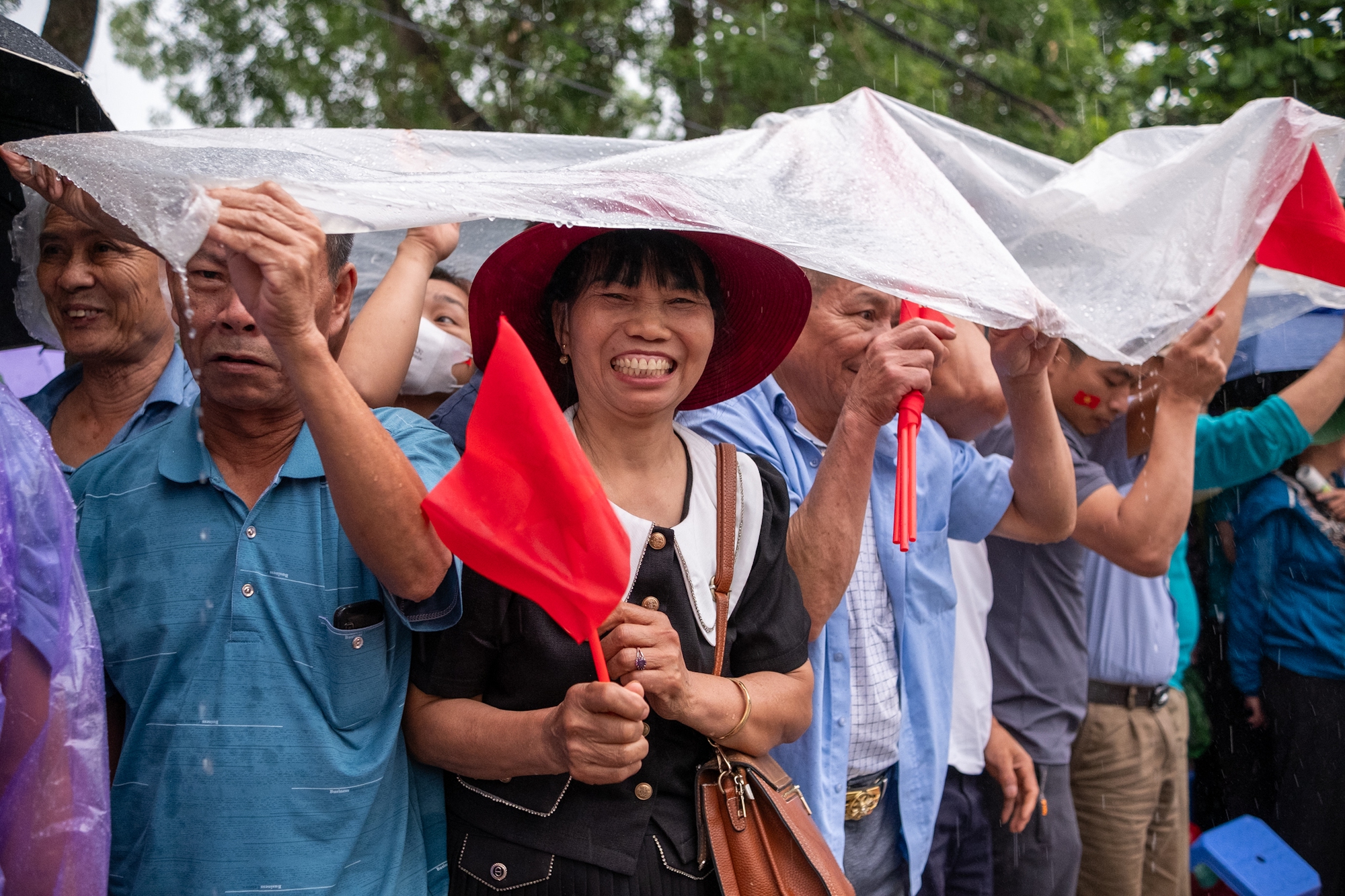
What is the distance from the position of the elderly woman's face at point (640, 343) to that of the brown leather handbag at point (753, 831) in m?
0.36

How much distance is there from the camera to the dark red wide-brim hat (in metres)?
2.06

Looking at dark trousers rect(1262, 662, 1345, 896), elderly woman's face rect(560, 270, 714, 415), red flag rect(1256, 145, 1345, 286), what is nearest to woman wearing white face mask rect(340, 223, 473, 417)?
elderly woman's face rect(560, 270, 714, 415)

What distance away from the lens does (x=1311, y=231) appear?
2529mm

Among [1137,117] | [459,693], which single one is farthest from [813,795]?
[1137,117]

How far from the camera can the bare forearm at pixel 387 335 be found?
241 cm

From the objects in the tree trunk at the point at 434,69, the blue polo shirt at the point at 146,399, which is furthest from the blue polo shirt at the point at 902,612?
the tree trunk at the point at 434,69

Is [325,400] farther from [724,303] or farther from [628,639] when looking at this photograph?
[724,303]

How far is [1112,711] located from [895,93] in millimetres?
6174

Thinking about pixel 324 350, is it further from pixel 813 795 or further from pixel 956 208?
pixel 813 795

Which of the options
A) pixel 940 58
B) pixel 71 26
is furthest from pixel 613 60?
pixel 71 26

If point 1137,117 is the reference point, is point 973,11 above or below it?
above

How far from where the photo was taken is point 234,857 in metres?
1.66

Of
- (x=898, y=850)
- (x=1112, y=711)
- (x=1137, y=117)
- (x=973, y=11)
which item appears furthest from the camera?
(x=973, y=11)

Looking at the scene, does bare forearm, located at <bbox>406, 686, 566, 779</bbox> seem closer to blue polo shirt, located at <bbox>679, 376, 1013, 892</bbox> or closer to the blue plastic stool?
blue polo shirt, located at <bbox>679, 376, 1013, 892</bbox>
